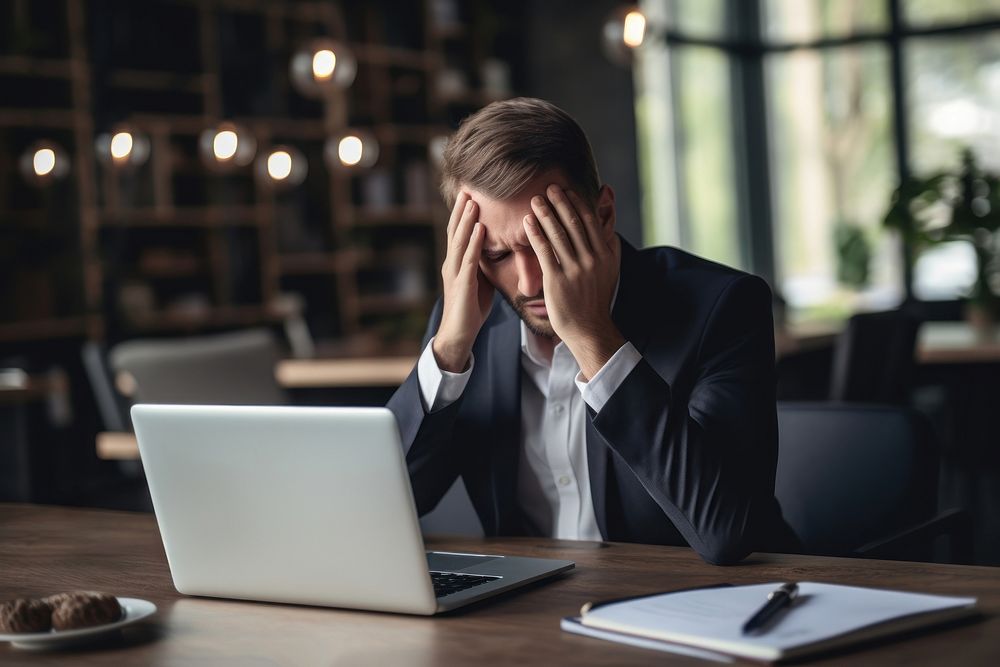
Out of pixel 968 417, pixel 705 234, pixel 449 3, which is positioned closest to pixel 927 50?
pixel 705 234

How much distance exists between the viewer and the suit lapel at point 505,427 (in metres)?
1.78

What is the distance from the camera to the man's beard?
1.74 m

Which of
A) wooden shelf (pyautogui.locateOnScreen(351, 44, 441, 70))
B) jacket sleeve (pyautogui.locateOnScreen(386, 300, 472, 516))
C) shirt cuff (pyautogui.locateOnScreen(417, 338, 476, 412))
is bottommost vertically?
jacket sleeve (pyautogui.locateOnScreen(386, 300, 472, 516))

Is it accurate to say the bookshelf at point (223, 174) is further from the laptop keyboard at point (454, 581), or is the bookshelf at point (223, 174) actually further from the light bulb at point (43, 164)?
the laptop keyboard at point (454, 581)

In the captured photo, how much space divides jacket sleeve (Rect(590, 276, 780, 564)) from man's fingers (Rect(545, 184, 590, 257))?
0.21m

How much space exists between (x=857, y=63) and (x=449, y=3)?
3.38 meters

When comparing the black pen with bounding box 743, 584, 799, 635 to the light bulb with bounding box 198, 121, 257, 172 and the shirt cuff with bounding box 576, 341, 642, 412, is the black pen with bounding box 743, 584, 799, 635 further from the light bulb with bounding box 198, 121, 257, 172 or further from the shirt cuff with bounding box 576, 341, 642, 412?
the light bulb with bounding box 198, 121, 257, 172

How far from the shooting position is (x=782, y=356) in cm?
517

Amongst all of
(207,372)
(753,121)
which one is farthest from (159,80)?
(753,121)

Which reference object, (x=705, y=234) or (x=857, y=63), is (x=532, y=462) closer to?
(x=705, y=234)

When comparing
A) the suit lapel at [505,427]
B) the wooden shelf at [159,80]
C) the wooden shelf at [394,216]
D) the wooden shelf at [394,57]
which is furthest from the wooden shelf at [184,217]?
the suit lapel at [505,427]

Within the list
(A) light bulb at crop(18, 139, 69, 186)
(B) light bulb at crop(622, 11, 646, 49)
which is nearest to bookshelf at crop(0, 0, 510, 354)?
(A) light bulb at crop(18, 139, 69, 186)

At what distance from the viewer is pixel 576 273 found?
1.60 metres

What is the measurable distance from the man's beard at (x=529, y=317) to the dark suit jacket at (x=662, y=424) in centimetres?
7
